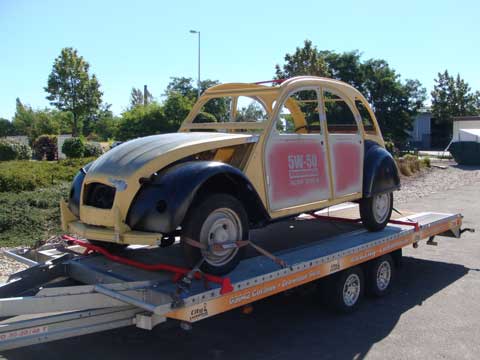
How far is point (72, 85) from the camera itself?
36031 mm

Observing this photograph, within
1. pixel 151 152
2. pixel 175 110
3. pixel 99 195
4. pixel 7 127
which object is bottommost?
pixel 99 195

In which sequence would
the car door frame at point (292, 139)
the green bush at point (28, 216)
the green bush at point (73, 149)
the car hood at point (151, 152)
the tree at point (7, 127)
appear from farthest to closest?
the tree at point (7, 127)
the green bush at point (73, 149)
the green bush at point (28, 216)
the car door frame at point (292, 139)
the car hood at point (151, 152)

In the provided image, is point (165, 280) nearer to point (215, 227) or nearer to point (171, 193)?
point (215, 227)

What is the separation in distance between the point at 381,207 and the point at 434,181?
14.9 meters

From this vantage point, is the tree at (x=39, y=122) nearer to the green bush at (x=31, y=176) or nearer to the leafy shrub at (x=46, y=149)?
the leafy shrub at (x=46, y=149)

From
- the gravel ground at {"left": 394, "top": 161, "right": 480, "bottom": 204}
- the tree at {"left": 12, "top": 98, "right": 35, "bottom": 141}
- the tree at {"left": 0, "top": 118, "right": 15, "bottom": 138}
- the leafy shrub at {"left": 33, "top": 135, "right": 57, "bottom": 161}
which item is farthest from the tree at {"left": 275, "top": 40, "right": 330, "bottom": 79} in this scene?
the tree at {"left": 0, "top": 118, "right": 15, "bottom": 138}

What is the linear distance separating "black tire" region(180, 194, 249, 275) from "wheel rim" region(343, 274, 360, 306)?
1.75 metres

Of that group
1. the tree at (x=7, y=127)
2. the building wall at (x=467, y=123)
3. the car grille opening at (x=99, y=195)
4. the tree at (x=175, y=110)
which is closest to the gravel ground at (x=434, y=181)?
the car grille opening at (x=99, y=195)

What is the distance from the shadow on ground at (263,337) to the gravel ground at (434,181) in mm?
9610

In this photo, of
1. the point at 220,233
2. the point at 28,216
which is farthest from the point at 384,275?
the point at 28,216

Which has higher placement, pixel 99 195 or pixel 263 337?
pixel 99 195

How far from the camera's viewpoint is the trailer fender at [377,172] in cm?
645

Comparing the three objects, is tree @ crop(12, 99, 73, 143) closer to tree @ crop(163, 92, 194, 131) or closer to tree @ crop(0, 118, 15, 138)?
tree @ crop(0, 118, 15, 138)

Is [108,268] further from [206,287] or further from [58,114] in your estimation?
[58,114]
